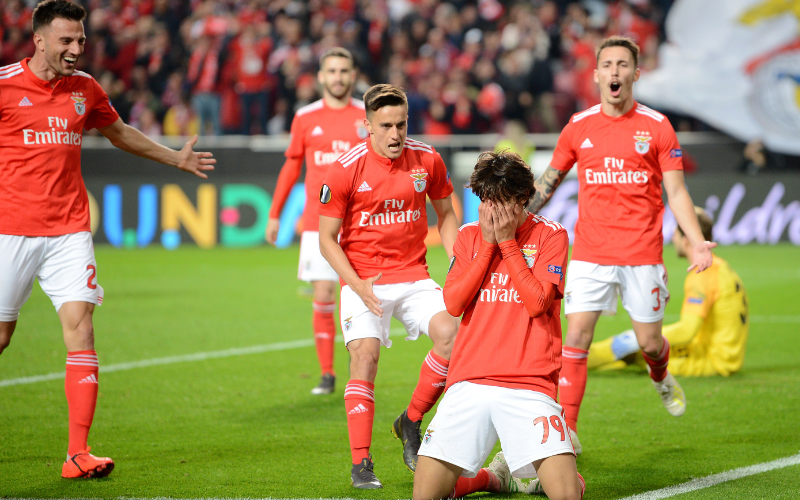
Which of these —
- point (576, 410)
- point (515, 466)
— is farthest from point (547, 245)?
point (576, 410)

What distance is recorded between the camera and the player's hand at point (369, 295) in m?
4.39

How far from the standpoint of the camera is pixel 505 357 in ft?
12.3

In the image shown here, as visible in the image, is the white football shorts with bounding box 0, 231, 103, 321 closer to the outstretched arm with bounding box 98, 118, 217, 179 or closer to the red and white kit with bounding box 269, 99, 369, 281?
the outstretched arm with bounding box 98, 118, 217, 179

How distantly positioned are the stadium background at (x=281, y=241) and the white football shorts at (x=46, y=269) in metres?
0.88

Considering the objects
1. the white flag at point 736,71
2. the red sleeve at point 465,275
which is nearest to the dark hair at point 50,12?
the red sleeve at point 465,275

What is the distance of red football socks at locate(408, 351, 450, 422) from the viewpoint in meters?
4.54

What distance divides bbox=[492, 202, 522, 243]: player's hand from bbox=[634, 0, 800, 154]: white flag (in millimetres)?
15271

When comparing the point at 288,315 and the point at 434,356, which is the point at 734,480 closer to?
the point at 434,356

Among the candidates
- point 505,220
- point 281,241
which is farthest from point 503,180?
point 281,241

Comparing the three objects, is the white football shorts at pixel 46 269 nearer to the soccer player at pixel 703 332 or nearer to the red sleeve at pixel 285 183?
the red sleeve at pixel 285 183

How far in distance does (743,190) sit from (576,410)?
40.4 ft

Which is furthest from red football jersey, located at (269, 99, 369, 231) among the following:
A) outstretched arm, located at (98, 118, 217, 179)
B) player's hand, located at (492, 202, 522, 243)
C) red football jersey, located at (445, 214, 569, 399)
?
player's hand, located at (492, 202, 522, 243)

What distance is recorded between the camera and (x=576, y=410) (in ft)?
16.9

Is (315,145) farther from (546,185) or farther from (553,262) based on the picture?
(553,262)
